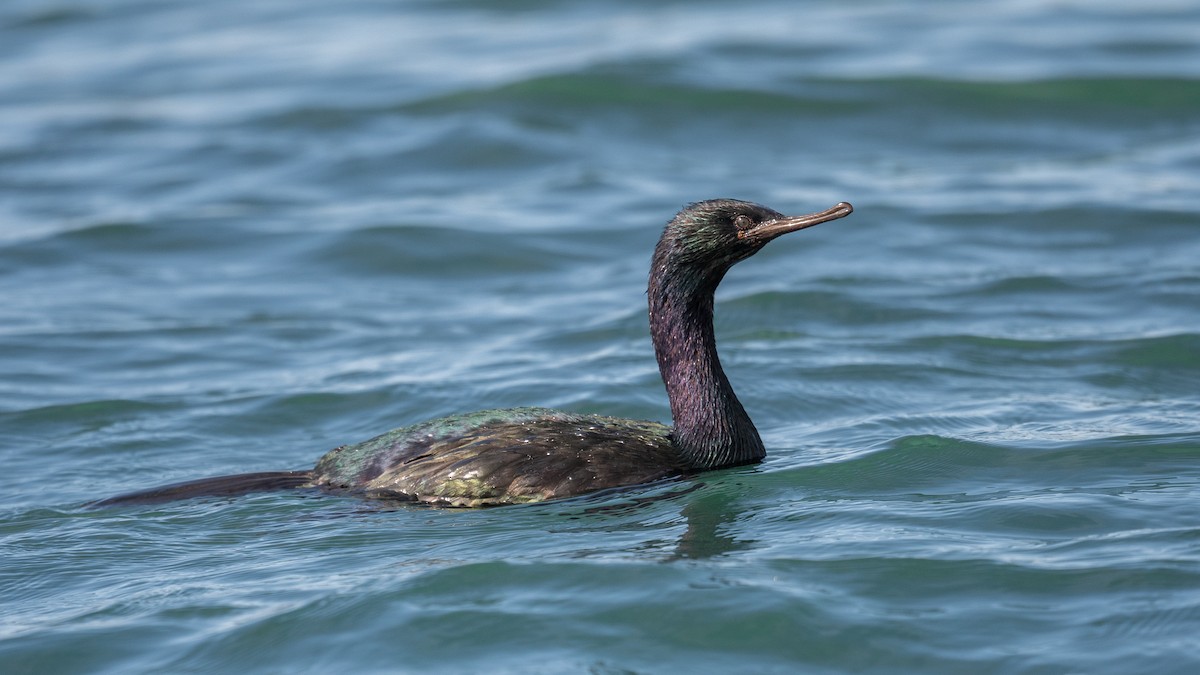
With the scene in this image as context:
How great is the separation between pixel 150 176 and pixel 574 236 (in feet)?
18.4

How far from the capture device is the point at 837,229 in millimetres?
15461

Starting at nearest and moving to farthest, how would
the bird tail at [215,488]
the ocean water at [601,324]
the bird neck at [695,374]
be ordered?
the ocean water at [601,324]
the bird tail at [215,488]
the bird neck at [695,374]

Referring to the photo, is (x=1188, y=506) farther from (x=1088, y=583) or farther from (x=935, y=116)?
(x=935, y=116)

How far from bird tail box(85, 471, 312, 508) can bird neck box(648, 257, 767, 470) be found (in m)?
2.07

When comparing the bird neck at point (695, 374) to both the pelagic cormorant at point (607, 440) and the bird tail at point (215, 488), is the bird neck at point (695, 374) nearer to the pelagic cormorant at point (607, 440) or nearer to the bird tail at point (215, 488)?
the pelagic cormorant at point (607, 440)

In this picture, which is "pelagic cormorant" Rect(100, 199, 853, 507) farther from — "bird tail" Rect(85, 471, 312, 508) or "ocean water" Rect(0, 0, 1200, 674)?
"ocean water" Rect(0, 0, 1200, 674)

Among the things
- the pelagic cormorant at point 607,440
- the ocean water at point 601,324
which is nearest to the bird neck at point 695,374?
the pelagic cormorant at point 607,440

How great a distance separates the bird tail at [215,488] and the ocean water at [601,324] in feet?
0.34

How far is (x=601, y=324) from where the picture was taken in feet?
42.6

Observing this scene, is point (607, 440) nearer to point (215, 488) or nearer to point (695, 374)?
point (695, 374)

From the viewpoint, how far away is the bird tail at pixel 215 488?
872cm

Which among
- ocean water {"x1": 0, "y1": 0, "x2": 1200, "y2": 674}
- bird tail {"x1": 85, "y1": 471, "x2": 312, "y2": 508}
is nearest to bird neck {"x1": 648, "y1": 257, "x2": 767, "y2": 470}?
ocean water {"x1": 0, "y1": 0, "x2": 1200, "y2": 674}

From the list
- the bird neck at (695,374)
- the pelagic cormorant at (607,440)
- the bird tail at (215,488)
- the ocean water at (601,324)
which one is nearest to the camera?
the ocean water at (601,324)

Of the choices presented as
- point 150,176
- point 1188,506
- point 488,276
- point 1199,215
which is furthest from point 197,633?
point 150,176
